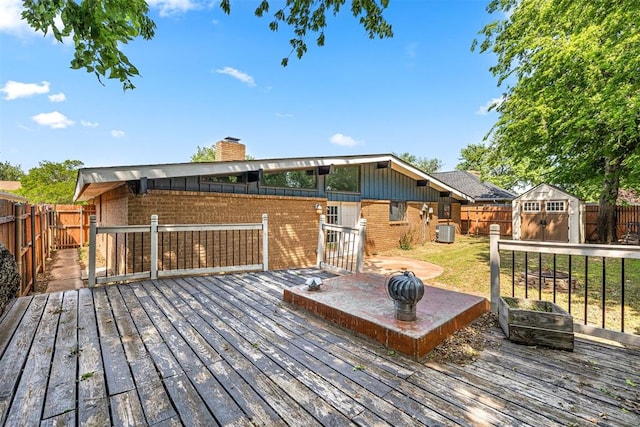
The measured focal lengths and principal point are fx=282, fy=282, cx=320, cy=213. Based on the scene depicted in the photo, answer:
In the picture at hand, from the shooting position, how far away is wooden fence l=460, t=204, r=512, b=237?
16.9 meters

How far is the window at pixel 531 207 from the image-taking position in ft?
47.0

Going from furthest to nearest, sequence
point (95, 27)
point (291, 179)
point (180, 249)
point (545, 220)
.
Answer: point (545, 220)
point (291, 179)
point (180, 249)
point (95, 27)

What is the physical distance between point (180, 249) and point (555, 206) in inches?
640

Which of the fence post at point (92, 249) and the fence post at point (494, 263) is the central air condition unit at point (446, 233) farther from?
the fence post at point (92, 249)

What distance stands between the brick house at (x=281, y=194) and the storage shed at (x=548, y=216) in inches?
158

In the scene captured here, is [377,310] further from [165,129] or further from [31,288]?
[165,129]

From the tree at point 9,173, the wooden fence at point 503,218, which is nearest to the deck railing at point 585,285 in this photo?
the wooden fence at point 503,218

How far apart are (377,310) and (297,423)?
1618mm

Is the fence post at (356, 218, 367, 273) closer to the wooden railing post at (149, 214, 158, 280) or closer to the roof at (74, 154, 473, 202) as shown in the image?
the wooden railing post at (149, 214, 158, 280)

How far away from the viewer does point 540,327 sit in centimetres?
260

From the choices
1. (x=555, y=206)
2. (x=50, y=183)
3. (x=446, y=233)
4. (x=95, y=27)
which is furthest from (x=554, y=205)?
(x=50, y=183)

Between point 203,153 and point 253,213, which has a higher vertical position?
point 203,153

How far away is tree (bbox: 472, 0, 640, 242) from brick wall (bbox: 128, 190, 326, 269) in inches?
337

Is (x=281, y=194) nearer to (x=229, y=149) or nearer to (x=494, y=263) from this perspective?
(x=229, y=149)
